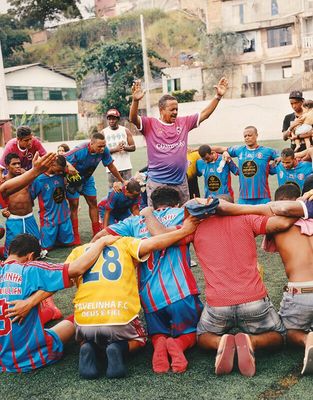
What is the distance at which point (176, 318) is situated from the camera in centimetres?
416

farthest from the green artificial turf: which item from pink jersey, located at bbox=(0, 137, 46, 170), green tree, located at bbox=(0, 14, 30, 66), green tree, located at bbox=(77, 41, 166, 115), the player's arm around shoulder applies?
green tree, located at bbox=(0, 14, 30, 66)

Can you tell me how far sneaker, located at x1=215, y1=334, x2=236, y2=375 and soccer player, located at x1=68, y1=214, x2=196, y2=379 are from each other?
653mm

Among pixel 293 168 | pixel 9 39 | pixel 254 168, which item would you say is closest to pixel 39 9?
pixel 9 39

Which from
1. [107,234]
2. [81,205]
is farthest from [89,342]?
[81,205]

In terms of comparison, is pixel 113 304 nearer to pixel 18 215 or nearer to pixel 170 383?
pixel 170 383

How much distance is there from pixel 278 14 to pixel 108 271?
4232 cm

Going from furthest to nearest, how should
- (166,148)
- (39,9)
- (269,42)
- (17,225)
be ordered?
(39,9) → (269,42) → (17,225) → (166,148)

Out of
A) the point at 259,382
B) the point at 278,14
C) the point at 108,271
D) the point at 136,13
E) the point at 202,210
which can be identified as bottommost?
the point at 259,382

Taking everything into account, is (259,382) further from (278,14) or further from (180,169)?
(278,14)

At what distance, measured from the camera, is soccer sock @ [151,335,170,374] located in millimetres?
3798

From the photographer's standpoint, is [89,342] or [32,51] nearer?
[89,342]

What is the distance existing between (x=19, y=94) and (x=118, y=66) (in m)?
7.97

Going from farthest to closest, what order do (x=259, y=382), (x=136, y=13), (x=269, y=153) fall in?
(x=136, y=13) < (x=269, y=153) < (x=259, y=382)

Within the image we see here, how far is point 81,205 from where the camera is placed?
494 inches
